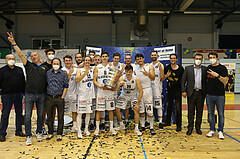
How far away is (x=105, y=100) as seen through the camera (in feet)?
15.7

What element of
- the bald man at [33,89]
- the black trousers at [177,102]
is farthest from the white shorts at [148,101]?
the bald man at [33,89]

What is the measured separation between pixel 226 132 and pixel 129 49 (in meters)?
4.04

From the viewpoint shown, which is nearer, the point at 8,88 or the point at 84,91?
the point at 8,88

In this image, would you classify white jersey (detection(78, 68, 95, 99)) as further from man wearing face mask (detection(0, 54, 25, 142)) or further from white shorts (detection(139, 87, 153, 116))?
man wearing face mask (detection(0, 54, 25, 142))

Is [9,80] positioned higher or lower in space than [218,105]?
higher

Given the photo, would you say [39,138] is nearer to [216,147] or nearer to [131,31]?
[216,147]

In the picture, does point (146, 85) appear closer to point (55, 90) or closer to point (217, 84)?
point (217, 84)

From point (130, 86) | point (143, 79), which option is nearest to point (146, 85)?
point (143, 79)

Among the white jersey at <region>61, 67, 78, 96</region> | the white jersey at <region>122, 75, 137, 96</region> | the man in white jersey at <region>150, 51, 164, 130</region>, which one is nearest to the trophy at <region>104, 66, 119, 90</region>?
the white jersey at <region>122, 75, 137, 96</region>

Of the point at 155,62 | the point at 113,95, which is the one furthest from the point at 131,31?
the point at 113,95

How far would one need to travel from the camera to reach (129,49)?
686cm

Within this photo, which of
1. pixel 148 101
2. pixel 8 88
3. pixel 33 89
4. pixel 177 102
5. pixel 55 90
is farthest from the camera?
pixel 177 102

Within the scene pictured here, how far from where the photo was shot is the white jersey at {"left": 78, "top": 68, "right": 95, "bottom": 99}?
460 cm

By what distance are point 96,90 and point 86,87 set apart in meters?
0.46
